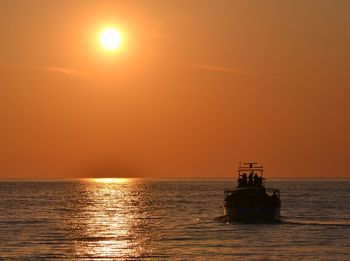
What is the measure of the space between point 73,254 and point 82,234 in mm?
20756

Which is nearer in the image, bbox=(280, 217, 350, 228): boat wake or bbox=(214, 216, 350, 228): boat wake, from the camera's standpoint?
bbox=(214, 216, 350, 228): boat wake

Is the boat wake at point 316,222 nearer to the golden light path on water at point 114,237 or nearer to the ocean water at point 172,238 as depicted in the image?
the ocean water at point 172,238

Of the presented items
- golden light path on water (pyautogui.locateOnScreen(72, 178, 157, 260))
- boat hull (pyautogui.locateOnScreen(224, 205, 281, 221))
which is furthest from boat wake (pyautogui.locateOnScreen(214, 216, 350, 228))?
golden light path on water (pyautogui.locateOnScreen(72, 178, 157, 260))

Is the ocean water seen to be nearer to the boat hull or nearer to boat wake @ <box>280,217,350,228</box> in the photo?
boat wake @ <box>280,217,350,228</box>

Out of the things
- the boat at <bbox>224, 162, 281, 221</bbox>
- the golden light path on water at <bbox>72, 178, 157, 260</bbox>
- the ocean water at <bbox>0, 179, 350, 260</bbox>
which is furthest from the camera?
the boat at <bbox>224, 162, 281, 221</bbox>

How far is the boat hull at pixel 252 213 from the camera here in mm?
98250

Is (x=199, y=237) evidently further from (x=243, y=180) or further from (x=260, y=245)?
(x=243, y=180)

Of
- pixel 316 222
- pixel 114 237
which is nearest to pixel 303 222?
pixel 316 222

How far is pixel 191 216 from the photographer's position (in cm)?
Answer: 12056

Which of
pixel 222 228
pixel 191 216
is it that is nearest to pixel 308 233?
pixel 222 228

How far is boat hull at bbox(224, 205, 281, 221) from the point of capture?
322ft

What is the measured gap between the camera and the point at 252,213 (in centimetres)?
9812

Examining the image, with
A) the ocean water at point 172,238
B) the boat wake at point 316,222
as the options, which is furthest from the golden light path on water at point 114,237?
the boat wake at point 316,222

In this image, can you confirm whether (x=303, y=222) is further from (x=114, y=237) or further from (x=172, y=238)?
(x=114, y=237)
